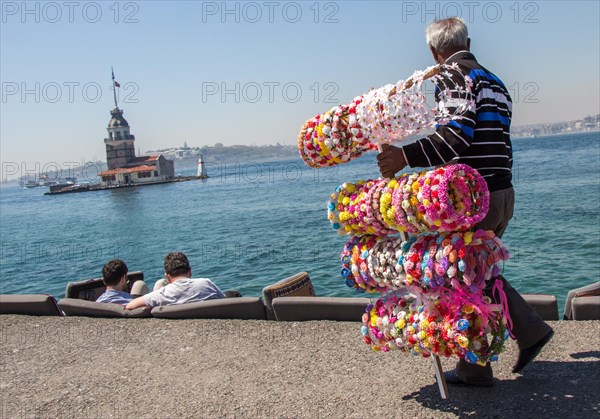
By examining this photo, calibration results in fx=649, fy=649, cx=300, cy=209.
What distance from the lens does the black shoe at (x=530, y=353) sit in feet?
14.5

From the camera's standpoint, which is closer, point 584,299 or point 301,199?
point 584,299

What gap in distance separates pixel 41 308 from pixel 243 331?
2.95 m

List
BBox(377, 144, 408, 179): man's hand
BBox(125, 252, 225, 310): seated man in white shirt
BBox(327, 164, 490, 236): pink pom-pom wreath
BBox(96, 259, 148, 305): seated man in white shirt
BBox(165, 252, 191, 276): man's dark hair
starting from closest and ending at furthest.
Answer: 1. BBox(327, 164, 490, 236): pink pom-pom wreath
2. BBox(377, 144, 408, 179): man's hand
3. BBox(125, 252, 225, 310): seated man in white shirt
4. BBox(165, 252, 191, 276): man's dark hair
5. BBox(96, 259, 148, 305): seated man in white shirt

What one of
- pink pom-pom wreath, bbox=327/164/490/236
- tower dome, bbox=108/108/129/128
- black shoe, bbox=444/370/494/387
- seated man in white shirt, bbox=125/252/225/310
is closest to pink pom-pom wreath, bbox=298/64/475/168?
pink pom-pom wreath, bbox=327/164/490/236

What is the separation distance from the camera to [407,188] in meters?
3.78

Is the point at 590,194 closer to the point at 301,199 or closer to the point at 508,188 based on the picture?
the point at 301,199

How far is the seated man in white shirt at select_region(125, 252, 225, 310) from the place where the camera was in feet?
24.3

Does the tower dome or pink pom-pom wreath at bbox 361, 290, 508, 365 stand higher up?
the tower dome

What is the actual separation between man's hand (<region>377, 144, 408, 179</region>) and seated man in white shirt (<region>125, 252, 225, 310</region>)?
390cm

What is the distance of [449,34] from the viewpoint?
410 cm

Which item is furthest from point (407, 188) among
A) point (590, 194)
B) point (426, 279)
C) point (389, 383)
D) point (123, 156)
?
point (123, 156)

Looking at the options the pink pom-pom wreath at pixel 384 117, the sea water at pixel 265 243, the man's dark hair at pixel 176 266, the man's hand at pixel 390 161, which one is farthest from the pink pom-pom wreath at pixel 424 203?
the sea water at pixel 265 243

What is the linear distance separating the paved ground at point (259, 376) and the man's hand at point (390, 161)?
5.22 feet

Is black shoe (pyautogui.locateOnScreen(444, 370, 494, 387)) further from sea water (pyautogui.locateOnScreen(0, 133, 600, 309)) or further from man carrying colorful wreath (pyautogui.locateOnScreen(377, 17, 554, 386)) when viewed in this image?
sea water (pyautogui.locateOnScreen(0, 133, 600, 309))
